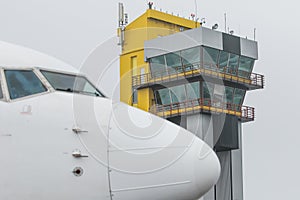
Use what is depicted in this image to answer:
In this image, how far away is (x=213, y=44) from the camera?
163ft

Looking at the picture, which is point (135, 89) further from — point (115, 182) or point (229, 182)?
point (115, 182)

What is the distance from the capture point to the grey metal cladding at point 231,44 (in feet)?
166

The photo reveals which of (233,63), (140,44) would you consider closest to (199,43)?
(233,63)

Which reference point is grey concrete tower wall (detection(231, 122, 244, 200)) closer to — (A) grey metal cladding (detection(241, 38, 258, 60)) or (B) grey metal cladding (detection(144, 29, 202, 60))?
(A) grey metal cladding (detection(241, 38, 258, 60))

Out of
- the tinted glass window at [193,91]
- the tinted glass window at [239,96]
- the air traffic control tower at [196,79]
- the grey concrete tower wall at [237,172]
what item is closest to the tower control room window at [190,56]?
the air traffic control tower at [196,79]

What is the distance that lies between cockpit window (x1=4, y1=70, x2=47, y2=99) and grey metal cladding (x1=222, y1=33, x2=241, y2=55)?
4228cm

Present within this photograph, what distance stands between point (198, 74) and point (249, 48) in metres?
6.88

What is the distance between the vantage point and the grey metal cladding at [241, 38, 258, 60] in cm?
5225

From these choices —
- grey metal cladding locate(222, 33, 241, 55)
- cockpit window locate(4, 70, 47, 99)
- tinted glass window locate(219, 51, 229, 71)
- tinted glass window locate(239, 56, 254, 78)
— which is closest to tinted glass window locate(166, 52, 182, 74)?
tinted glass window locate(219, 51, 229, 71)

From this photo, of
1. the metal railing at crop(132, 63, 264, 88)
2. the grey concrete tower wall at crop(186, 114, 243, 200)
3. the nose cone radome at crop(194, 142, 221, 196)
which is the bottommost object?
the grey concrete tower wall at crop(186, 114, 243, 200)

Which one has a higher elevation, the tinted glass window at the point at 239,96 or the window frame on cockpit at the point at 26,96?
the tinted glass window at the point at 239,96

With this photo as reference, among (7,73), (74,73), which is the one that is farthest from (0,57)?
(74,73)

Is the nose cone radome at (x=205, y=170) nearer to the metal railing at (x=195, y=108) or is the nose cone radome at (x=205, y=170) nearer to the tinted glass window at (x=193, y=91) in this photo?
the metal railing at (x=195, y=108)

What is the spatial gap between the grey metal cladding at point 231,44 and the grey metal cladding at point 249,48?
0.68 meters
